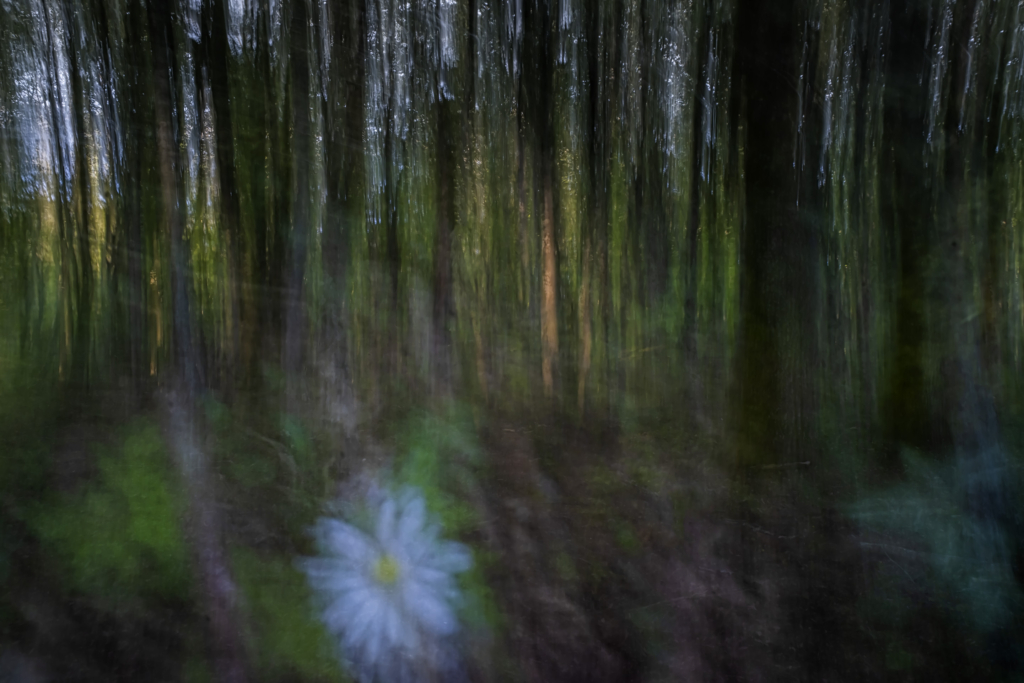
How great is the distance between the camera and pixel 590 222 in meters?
1.07

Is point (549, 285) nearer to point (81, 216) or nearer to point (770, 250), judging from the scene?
point (770, 250)

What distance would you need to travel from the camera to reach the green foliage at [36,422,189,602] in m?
1.08

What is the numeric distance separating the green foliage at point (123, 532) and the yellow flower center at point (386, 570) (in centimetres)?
32

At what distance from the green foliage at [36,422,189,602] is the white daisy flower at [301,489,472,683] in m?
0.23

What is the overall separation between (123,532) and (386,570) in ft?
1.45

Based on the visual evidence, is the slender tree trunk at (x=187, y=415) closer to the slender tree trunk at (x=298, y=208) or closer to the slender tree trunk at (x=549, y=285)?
the slender tree trunk at (x=298, y=208)

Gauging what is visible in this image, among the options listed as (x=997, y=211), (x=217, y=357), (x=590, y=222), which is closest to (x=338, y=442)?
(x=217, y=357)

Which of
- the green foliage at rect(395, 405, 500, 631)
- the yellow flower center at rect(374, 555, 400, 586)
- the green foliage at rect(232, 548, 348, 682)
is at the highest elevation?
the green foliage at rect(395, 405, 500, 631)

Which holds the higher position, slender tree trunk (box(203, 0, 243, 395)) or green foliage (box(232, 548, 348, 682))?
slender tree trunk (box(203, 0, 243, 395))

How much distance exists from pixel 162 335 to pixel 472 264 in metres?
0.54

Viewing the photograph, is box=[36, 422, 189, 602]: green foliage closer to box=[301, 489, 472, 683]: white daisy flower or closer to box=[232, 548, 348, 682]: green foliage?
box=[232, 548, 348, 682]: green foliage

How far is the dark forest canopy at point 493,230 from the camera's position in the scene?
100 cm

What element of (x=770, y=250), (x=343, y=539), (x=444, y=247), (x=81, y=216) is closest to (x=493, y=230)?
(x=444, y=247)

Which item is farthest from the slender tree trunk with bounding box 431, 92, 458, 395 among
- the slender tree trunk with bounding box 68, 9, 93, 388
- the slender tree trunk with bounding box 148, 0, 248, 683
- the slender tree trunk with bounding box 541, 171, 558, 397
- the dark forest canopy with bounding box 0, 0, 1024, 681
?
the slender tree trunk with bounding box 68, 9, 93, 388
